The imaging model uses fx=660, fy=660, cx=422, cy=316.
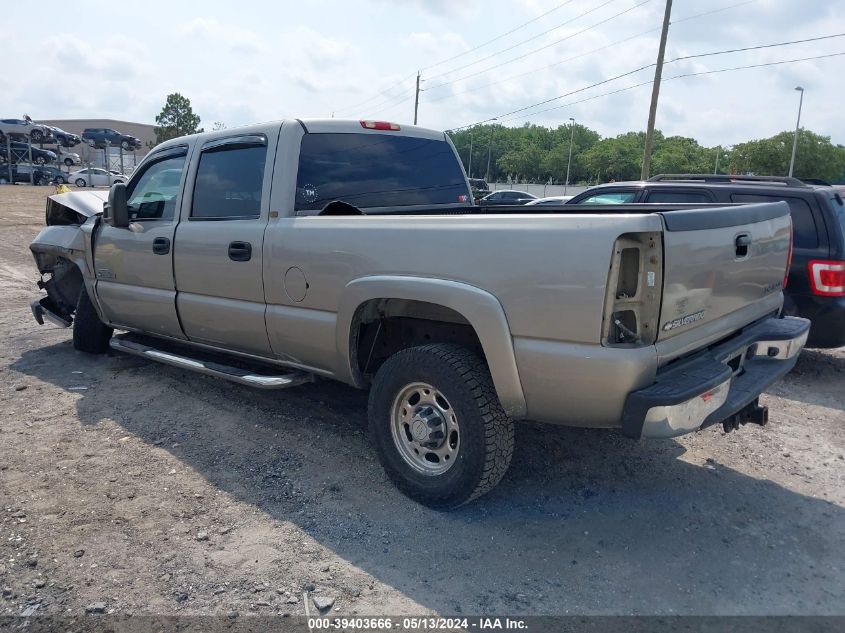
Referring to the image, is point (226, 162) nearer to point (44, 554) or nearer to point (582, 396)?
point (44, 554)

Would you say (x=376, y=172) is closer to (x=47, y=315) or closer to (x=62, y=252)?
(x=62, y=252)

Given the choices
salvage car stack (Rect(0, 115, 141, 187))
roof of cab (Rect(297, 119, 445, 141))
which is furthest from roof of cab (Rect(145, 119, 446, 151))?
salvage car stack (Rect(0, 115, 141, 187))

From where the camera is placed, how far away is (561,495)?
12.0 ft

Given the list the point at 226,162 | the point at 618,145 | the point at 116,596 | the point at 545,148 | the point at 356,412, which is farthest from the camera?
the point at 545,148

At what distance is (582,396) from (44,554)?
2.52 metres

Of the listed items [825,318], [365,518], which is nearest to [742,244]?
[365,518]

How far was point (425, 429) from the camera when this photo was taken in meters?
3.37

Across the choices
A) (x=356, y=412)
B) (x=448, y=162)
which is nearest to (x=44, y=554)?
(x=356, y=412)

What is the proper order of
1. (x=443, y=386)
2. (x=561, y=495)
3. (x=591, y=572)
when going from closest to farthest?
(x=591, y=572) < (x=443, y=386) < (x=561, y=495)

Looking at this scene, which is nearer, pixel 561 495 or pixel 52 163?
pixel 561 495

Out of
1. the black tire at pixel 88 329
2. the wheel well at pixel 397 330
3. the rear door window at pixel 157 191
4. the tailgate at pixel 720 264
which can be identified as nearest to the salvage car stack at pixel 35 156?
the black tire at pixel 88 329

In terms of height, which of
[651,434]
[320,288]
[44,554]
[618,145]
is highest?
[618,145]

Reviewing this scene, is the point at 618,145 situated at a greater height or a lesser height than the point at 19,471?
greater

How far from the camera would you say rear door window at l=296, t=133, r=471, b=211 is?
4203 mm
